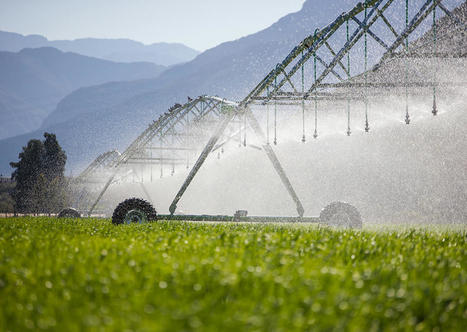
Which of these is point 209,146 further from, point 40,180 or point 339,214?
point 40,180

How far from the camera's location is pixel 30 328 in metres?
2.43

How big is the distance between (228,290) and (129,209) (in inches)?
297

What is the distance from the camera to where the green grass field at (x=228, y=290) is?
2.45 metres

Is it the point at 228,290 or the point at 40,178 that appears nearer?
the point at 228,290

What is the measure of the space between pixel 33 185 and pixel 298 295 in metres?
49.5

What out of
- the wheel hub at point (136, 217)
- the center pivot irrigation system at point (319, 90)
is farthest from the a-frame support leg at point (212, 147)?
the wheel hub at point (136, 217)

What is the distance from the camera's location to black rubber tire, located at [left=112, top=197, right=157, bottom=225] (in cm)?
1023

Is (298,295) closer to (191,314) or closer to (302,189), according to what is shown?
(191,314)

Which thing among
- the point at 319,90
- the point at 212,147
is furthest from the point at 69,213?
the point at 319,90

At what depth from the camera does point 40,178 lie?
153 ft

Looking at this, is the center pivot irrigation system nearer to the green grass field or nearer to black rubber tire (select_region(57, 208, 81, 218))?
black rubber tire (select_region(57, 208, 81, 218))

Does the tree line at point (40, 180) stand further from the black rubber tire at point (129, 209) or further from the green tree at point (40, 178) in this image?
the black rubber tire at point (129, 209)

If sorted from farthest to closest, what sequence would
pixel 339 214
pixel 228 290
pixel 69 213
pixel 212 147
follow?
1. pixel 69 213
2. pixel 212 147
3. pixel 339 214
4. pixel 228 290

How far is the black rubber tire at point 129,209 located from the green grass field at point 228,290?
5.28m
